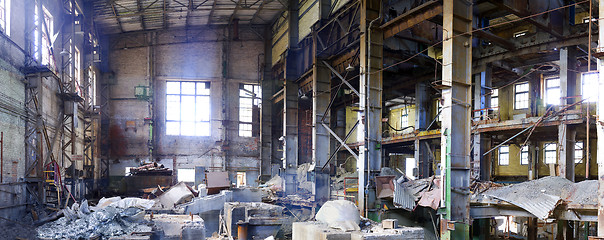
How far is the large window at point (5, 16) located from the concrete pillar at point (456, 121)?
564 inches

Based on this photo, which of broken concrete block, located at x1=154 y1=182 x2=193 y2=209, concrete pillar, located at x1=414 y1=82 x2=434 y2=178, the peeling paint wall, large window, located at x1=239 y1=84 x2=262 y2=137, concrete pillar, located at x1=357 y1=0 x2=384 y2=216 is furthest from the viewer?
large window, located at x1=239 y1=84 x2=262 y2=137

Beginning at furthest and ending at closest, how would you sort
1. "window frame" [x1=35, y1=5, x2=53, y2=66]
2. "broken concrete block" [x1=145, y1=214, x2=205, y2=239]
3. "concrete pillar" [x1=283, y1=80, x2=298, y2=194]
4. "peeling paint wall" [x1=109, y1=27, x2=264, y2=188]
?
"peeling paint wall" [x1=109, y1=27, x2=264, y2=188], "concrete pillar" [x1=283, y1=80, x2=298, y2=194], "window frame" [x1=35, y1=5, x2=53, y2=66], "broken concrete block" [x1=145, y1=214, x2=205, y2=239]

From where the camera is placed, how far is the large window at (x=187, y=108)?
96.5ft

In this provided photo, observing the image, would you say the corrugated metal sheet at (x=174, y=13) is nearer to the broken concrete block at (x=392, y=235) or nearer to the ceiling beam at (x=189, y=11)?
the ceiling beam at (x=189, y=11)

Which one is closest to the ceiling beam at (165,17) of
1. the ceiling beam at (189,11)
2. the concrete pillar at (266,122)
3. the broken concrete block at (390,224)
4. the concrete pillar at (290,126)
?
the ceiling beam at (189,11)

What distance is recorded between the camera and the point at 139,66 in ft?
95.6

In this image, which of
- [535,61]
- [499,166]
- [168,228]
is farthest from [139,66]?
[499,166]

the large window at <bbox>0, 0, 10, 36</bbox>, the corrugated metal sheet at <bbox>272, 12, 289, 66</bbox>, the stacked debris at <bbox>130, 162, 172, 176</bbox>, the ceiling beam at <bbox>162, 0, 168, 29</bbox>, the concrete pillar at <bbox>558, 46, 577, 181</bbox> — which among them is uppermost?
the ceiling beam at <bbox>162, 0, 168, 29</bbox>

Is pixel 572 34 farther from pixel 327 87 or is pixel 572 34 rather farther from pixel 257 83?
pixel 257 83

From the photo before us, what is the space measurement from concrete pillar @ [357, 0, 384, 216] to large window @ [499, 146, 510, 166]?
1686 cm

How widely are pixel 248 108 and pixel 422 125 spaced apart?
13749 mm

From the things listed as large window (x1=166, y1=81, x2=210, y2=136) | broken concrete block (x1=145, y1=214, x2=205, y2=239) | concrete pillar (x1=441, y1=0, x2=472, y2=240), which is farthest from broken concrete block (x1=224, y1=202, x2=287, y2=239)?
large window (x1=166, y1=81, x2=210, y2=136)

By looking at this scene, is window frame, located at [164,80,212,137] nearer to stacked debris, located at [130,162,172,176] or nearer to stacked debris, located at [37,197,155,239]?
stacked debris, located at [130,162,172,176]

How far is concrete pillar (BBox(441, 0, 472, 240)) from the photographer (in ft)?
39.7
